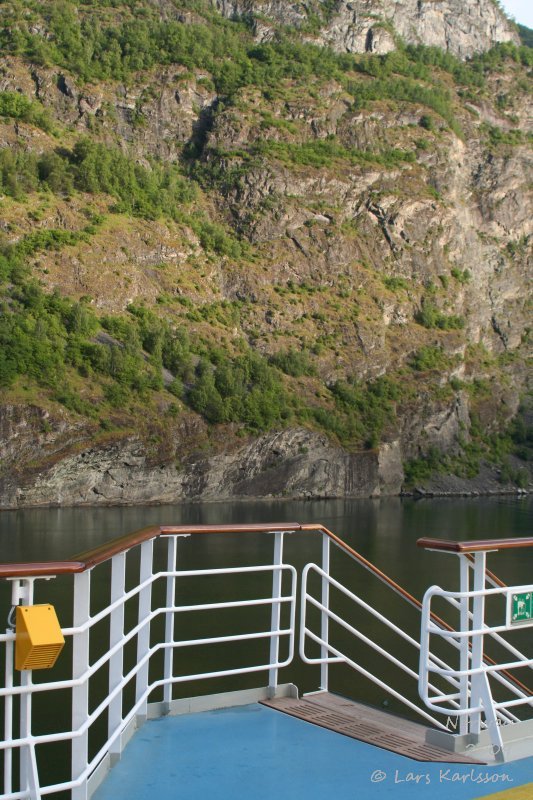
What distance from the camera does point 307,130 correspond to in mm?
118562

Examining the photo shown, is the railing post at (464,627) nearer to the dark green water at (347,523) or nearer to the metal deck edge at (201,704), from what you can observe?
the metal deck edge at (201,704)

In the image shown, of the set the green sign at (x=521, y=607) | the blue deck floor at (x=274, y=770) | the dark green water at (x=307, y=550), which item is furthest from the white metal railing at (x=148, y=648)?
the dark green water at (x=307, y=550)

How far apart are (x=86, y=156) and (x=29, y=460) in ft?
136

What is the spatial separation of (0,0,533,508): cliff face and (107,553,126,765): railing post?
63.6 meters

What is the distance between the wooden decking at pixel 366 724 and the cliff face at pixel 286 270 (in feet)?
204

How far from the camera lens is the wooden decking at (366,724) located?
7.07 meters

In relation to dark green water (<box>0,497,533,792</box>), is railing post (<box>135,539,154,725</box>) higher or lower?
higher

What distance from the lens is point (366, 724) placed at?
794cm

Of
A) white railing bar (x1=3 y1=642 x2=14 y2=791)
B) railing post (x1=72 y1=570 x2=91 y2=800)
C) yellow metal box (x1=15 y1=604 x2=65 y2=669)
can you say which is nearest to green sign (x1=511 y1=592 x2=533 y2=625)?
railing post (x1=72 y1=570 x2=91 y2=800)

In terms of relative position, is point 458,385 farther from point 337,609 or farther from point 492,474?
point 337,609

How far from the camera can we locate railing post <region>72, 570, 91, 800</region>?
5.51 m

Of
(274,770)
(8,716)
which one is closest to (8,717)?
(8,716)

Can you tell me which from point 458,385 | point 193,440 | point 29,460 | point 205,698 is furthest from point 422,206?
point 205,698

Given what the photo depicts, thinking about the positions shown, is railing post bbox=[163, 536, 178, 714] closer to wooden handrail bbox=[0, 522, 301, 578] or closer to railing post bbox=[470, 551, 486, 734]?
wooden handrail bbox=[0, 522, 301, 578]
